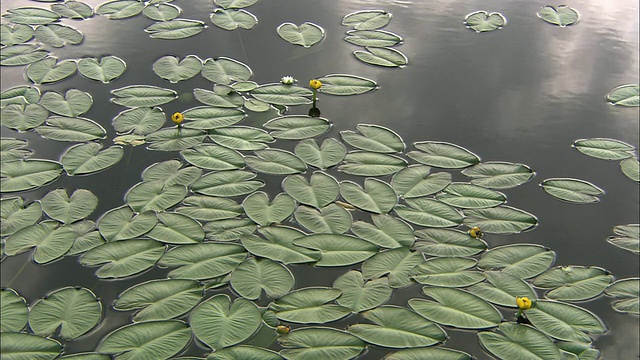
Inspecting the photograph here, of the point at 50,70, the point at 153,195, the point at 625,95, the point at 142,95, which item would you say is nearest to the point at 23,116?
the point at 50,70

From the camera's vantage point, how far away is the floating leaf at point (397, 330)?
1873 millimetres

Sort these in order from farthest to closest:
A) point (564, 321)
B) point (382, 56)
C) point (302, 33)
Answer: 1. point (302, 33)
2. point (382, 56)
3. point (564, 321)

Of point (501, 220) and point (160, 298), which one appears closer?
point (160, 298)

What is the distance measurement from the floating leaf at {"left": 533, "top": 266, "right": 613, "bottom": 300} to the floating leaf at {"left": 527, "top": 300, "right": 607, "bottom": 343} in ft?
0.15

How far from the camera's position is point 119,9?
3381 millimetres

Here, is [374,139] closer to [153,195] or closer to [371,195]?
[371,195]

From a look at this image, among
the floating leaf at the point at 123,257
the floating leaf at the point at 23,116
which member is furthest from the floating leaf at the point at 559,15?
the floating leaf at the point at 23,116

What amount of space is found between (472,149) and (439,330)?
92 centimetres

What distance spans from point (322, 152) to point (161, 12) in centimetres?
141

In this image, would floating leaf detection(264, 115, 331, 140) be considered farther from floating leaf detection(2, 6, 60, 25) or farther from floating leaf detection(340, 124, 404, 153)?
floating leaf detection(2, 6, 60, 25)

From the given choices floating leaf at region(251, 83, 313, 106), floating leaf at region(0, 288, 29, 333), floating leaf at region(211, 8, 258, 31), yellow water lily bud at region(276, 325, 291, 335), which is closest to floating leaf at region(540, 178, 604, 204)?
floating leaf at region(251, 83, 313, 106)

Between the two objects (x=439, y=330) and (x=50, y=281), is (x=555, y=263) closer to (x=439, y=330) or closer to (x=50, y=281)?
(x=439, y=330)

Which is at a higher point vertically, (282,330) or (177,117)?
(177,117)

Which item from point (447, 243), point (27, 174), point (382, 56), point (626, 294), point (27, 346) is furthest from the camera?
point (382, 56)
